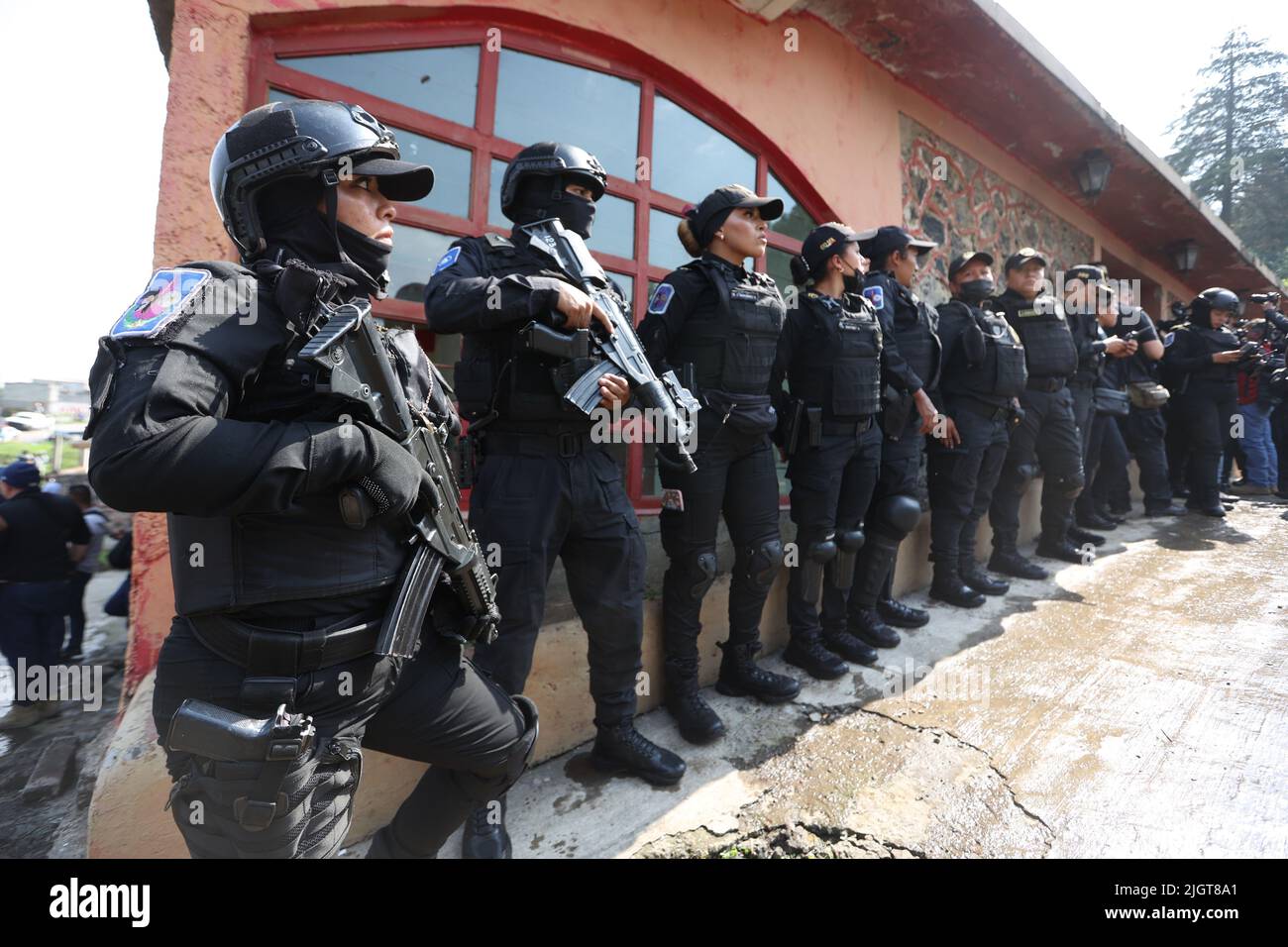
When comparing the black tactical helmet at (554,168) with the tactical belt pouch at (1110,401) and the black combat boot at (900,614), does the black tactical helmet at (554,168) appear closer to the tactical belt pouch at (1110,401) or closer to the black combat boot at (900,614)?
the black combat boot at (900,614)

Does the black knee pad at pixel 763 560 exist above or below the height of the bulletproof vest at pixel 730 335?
below

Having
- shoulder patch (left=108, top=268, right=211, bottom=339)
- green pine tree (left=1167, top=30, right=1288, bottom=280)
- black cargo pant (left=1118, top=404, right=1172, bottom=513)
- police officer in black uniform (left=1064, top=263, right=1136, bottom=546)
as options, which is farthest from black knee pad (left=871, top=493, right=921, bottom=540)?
green pine tree (left=1167, top=30, right=1288, bottom=280)

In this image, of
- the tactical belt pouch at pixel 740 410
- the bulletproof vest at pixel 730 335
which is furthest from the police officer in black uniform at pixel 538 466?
the tactical belt pouch at pixel 740 410

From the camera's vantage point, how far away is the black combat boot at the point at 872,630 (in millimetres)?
3158

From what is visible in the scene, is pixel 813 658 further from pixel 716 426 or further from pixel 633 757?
pixel 716 426

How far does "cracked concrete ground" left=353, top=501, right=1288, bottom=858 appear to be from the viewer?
5.90 ft

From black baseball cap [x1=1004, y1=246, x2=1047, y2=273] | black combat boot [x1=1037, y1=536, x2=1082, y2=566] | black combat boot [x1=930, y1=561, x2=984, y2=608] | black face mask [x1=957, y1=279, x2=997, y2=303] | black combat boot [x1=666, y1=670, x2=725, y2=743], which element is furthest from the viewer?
black combat boot [x1=1037, y1=536, x2=1082, y2=566]

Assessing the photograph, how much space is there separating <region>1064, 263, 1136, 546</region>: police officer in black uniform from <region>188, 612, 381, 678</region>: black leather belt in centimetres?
532

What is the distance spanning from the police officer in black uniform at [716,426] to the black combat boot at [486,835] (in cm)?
83

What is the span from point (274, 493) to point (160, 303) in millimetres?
371

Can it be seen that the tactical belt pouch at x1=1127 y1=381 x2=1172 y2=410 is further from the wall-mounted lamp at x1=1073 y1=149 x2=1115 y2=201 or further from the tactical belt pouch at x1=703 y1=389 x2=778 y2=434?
the tactical belt pouch at x1=703 y1=389 x2=778 y2=434

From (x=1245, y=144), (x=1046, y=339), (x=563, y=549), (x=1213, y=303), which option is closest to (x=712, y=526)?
(x=563, y=549)
